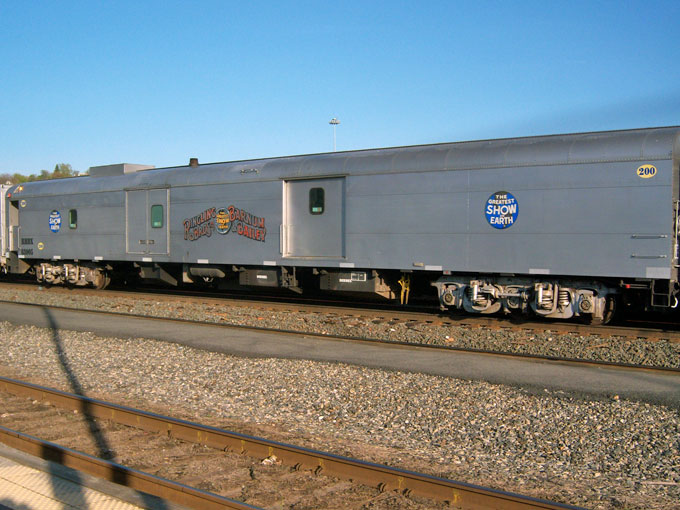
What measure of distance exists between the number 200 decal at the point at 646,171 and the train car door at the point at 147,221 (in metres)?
11.6

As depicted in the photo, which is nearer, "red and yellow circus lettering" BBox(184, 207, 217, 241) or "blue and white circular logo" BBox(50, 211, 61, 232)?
"red and yellow circus lettering" BBox(184, 207, 217, 241)

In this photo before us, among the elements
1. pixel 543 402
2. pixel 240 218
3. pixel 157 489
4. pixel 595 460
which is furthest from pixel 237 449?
pixel 240 218

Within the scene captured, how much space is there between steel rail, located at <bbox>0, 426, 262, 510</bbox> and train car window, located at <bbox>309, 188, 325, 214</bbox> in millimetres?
9025

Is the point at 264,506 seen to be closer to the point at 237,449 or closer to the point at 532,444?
the point at 237,449

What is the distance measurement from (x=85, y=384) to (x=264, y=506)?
492 cm

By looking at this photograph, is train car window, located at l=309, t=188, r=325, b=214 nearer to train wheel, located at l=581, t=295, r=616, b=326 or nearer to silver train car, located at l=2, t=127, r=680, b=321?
silver train car, located at l=2, t=127, r=680, b=321

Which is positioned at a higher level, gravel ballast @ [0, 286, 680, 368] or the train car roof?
the train car roof

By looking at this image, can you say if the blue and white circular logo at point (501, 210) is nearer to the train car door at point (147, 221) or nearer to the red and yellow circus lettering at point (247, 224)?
the red and yellow circus lettering at point (247, 224)

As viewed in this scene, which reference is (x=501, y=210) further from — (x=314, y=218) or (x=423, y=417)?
(x=423, y=417)

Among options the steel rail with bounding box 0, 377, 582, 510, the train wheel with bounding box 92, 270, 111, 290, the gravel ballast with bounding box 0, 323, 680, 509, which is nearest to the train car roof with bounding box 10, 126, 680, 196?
the train wheel with bounding box 92, 270, 111, 290

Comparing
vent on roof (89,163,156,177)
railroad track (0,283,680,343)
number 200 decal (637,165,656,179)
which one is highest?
vent on roof (89,163,156,177)

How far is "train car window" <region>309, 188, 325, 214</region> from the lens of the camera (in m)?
14.2

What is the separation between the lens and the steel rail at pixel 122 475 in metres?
4.32

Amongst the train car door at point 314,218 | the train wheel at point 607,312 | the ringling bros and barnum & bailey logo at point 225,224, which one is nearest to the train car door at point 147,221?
the ringling bros and barnum & bailey logo at point 225,224
